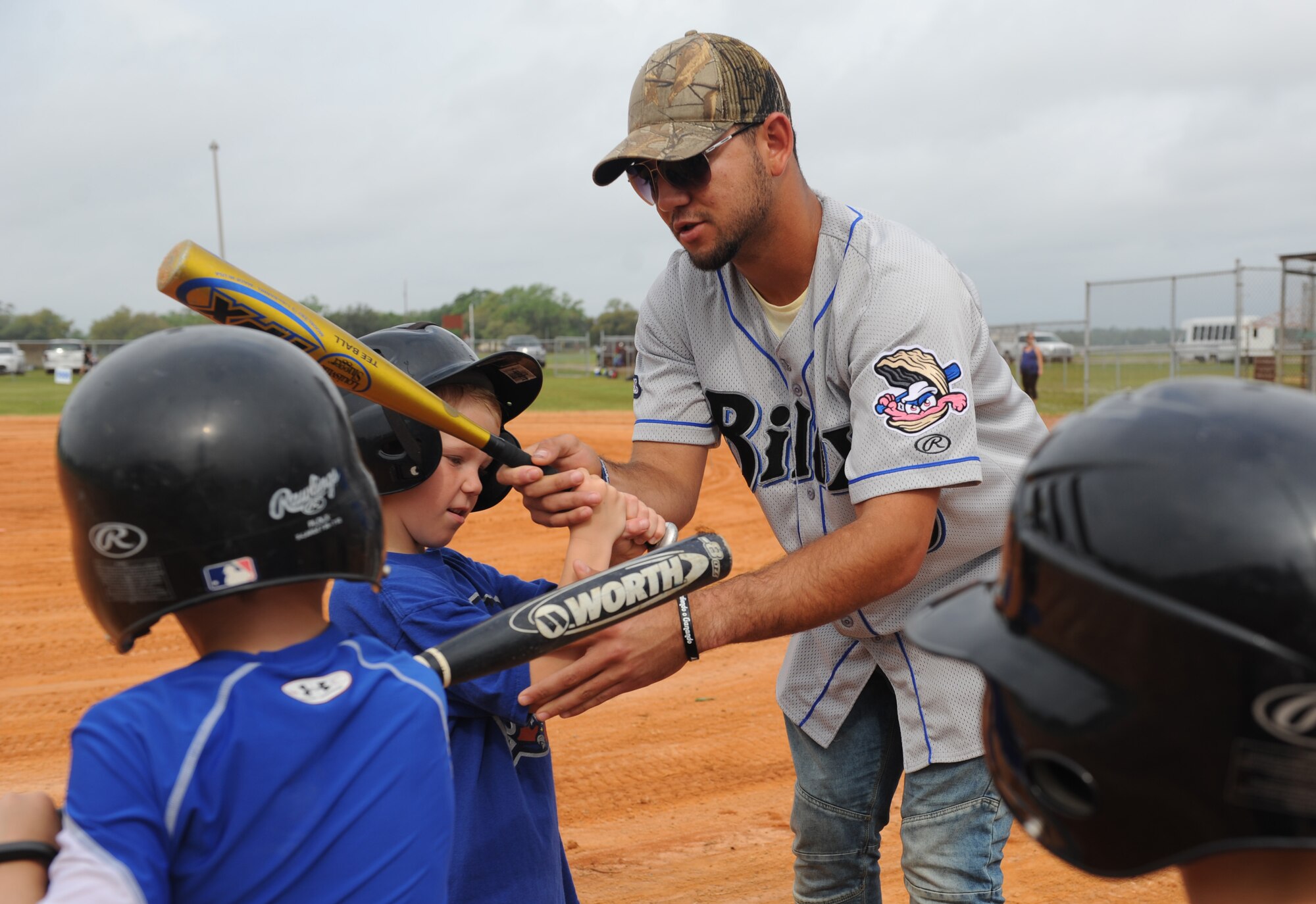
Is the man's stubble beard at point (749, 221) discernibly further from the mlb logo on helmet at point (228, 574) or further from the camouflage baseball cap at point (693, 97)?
the mlb logo on helmet at point (228, 574)

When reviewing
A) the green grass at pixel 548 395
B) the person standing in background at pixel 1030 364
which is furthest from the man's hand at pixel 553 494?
the person standing in background at pixel 1030 364

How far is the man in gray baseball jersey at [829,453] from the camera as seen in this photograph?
2857 mm

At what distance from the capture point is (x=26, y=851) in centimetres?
130

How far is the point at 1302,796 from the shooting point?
114cm

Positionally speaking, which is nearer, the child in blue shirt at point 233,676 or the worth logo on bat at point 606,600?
the child in blue shirt at point 233,676

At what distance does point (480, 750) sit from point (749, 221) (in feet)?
5.49

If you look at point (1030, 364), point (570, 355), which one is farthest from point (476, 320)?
point (1030, 364)

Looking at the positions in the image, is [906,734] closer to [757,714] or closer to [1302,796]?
[1302,796]

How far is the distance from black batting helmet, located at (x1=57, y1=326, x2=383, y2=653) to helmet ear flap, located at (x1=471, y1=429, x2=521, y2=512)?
1502mm

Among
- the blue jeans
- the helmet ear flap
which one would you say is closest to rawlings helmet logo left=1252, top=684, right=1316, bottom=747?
the blue jeans

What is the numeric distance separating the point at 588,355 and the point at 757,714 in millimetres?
43951

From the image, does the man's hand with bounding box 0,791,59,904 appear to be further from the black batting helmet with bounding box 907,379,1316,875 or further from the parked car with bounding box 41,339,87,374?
the parked car with bounding box 41,339,87,374

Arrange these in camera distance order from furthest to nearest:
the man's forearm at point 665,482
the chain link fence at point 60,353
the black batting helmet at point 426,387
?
1. the chain link fence at point 60,353
2. the man's forearm at point 665,482
3. the black batting helmet at point 426,387

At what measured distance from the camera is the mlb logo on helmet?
1488mm
